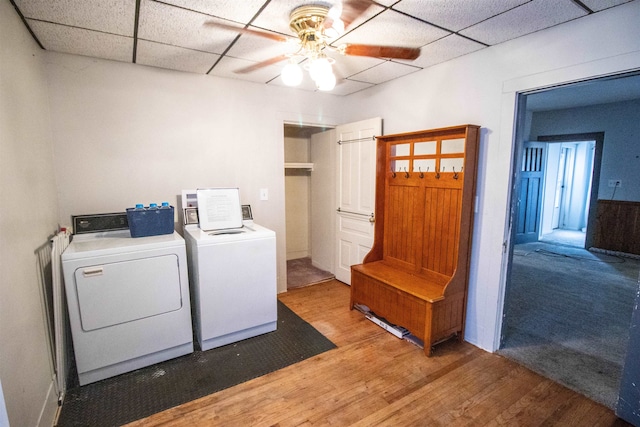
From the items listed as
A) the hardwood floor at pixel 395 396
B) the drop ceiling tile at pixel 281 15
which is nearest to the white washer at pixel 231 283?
the hardwood floor at pixel 395 396

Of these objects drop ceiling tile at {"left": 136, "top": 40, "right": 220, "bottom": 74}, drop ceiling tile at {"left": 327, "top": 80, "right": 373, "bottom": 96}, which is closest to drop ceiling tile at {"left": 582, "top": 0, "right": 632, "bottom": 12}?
drop ceiling tile at {"left": 327, "top": 80, "right": 373, "bottom": 96}

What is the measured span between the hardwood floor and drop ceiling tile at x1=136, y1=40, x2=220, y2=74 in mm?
2464

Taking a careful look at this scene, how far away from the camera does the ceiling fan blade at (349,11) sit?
1636 mm

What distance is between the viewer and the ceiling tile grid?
5.52ft

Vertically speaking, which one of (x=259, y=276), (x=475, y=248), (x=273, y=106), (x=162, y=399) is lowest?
(x=162, y=399)

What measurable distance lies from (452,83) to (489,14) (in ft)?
2.55

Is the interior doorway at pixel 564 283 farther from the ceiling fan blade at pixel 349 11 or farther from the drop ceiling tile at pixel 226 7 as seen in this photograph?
the drop ceiling tile at pixel 226 7

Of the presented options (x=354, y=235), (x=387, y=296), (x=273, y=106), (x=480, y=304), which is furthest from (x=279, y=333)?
(x=273, y=106)

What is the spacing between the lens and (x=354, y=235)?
3.63 meters

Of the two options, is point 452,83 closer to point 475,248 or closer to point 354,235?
point 475,248

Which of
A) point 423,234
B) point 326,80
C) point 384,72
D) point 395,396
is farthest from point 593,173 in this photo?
point 326,80

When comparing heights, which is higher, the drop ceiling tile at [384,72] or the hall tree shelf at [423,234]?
the drop ceiling tile at [384,72]

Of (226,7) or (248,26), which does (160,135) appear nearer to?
(248,26)

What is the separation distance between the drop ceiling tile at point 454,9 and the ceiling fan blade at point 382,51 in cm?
41
